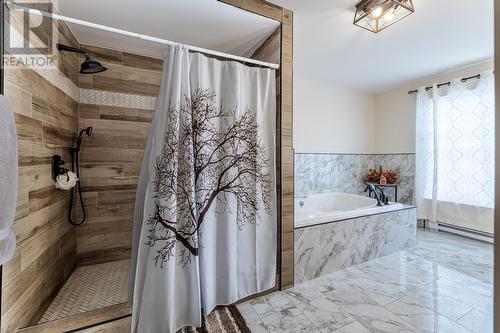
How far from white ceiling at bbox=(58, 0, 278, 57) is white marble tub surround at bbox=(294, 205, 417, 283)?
181 cm

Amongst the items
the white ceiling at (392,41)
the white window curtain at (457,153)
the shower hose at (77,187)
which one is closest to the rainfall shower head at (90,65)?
the shower hose at (77,187)

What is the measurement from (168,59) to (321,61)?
2144 millimetres

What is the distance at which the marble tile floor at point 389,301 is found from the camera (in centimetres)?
149

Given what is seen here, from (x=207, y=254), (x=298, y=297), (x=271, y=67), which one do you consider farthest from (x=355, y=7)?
(x=298, y=297)

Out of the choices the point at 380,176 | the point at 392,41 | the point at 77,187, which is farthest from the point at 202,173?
the point at 380,176

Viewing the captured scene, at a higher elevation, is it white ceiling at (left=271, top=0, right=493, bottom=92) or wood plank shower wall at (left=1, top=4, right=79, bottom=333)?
white ceiling at (left=271, top=0, right=493, bottom=92)

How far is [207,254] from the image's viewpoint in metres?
1.51

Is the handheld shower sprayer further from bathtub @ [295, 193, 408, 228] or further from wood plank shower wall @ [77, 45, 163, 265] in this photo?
bathtub @ [295, 193, 408, 228]

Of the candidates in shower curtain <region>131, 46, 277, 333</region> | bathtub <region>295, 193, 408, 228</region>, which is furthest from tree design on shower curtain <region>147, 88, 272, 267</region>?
bathtub <region>295, 193, 408, 228</region>

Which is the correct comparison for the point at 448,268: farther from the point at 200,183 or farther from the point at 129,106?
the point at 129,106

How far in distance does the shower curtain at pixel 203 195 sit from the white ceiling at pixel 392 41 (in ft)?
2.77

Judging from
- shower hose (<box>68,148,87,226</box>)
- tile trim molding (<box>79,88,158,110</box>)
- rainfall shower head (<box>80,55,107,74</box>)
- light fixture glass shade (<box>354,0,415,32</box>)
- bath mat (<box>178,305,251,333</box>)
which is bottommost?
bath mat (<box>178,305,251,333</box>)

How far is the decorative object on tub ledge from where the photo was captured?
A: 374 centimetres

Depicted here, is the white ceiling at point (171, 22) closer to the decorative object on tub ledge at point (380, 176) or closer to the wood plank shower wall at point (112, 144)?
the wood plank shower wall at point (112, 144)
